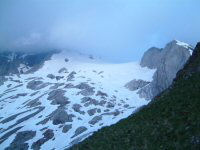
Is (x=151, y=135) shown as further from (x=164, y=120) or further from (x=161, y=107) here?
(x=161, y=107)

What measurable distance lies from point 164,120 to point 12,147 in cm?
17164

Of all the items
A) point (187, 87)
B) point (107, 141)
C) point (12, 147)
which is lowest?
point (12, 147)

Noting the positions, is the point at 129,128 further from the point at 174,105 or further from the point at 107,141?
the point at 174,105

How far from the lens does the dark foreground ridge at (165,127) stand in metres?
34.7

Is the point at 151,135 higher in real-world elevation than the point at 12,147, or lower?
higher

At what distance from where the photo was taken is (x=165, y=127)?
127ft

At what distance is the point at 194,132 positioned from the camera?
33969 millimetres

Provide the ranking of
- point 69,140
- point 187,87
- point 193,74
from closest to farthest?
point 187,87 < point 193,74 < point 69,140

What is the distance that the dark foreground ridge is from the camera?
34.7m

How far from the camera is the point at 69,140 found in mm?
190125

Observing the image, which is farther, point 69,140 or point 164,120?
point 69,140

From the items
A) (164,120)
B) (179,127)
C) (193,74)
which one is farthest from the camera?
(193,74)

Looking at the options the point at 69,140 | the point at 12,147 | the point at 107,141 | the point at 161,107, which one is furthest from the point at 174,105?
the point at 12,147

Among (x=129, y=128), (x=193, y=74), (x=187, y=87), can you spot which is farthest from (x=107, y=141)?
(x=193, y=74)
